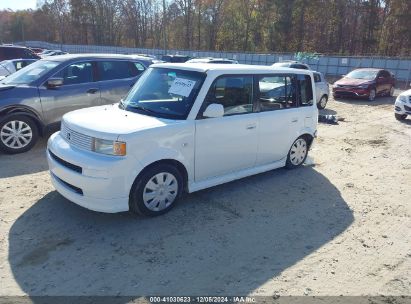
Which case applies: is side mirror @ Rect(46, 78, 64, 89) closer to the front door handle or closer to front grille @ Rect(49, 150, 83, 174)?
the front door handle

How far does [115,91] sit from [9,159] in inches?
97.8

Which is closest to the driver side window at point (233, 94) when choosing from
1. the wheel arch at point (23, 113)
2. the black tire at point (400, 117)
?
the wheel arch at point (23, 113)

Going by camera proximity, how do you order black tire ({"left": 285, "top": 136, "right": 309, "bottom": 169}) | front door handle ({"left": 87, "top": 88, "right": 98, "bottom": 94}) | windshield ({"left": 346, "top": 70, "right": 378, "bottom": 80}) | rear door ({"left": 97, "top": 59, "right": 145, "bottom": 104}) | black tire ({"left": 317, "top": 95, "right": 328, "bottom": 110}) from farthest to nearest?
windshield ({"left": 346, "top": 70, "right": 378, "bottom": 80}), black tire ({"left": 317, "top": 95, "right": 328, "bottom": 110}), rear door ({"left": 97, "top": 59, "right": 145, "bottom": 104}), front door handle ({"left": 87, "top": 88, "right": 98, "bottom": 94}), black tire ({"left": 285, "top": 136, "right": 309, "bottom": 169})

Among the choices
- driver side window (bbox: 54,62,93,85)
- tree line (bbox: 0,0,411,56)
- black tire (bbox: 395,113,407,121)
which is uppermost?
tree line (bbox: 0,0,411,56)

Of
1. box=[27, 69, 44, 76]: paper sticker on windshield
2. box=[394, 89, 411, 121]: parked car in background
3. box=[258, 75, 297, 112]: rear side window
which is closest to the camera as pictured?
box=[258, 75, 297, 112]: rear side window

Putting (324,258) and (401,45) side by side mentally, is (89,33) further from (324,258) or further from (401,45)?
(324,258)

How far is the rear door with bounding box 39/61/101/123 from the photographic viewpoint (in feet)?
23.1

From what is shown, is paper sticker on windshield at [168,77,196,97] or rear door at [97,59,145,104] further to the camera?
rear door at [97,59,145,104]

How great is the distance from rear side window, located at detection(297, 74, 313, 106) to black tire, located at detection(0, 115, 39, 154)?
195 inches

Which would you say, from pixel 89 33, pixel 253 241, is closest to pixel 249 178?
pixel 253 241

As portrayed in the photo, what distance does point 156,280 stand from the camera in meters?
3.30

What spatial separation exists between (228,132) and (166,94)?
37.7 inches

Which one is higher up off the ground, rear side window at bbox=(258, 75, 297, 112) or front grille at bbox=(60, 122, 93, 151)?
rear side window at bbox=(258, 75, 297, 112)

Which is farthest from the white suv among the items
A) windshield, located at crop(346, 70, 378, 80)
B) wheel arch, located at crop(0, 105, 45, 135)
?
windshield, located at crop(346, 70, 378, 80)
